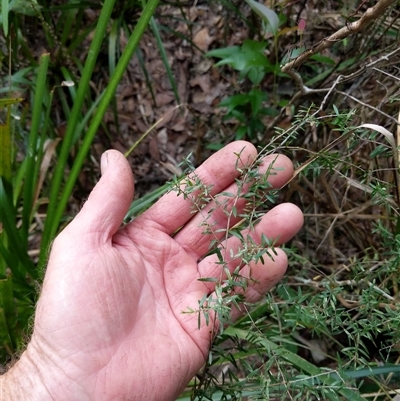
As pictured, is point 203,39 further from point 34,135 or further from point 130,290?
point 130,290

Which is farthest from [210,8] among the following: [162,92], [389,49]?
[389,49]

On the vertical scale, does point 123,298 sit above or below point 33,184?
below

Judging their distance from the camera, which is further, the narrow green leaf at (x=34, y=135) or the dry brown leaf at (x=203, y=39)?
the dry brown leaf at (x=203, y=39)

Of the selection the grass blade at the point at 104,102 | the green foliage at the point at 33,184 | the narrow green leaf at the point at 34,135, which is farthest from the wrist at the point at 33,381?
the narrow green leaf at the point at 34,135

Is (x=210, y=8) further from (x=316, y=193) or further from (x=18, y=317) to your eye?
(x=18, y=317)

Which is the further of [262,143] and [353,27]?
[262,143]

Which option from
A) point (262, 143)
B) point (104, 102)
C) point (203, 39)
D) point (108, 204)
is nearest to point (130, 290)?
Result: point (108, 204)

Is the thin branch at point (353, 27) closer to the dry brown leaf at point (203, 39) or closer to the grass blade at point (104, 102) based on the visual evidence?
the grass blade at point (104, 102)

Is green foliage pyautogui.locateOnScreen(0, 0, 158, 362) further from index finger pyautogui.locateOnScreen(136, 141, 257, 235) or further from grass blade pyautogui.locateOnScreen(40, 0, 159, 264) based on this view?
index finger pyautogui.locateOnScreen(136, 141, 257, 235)
